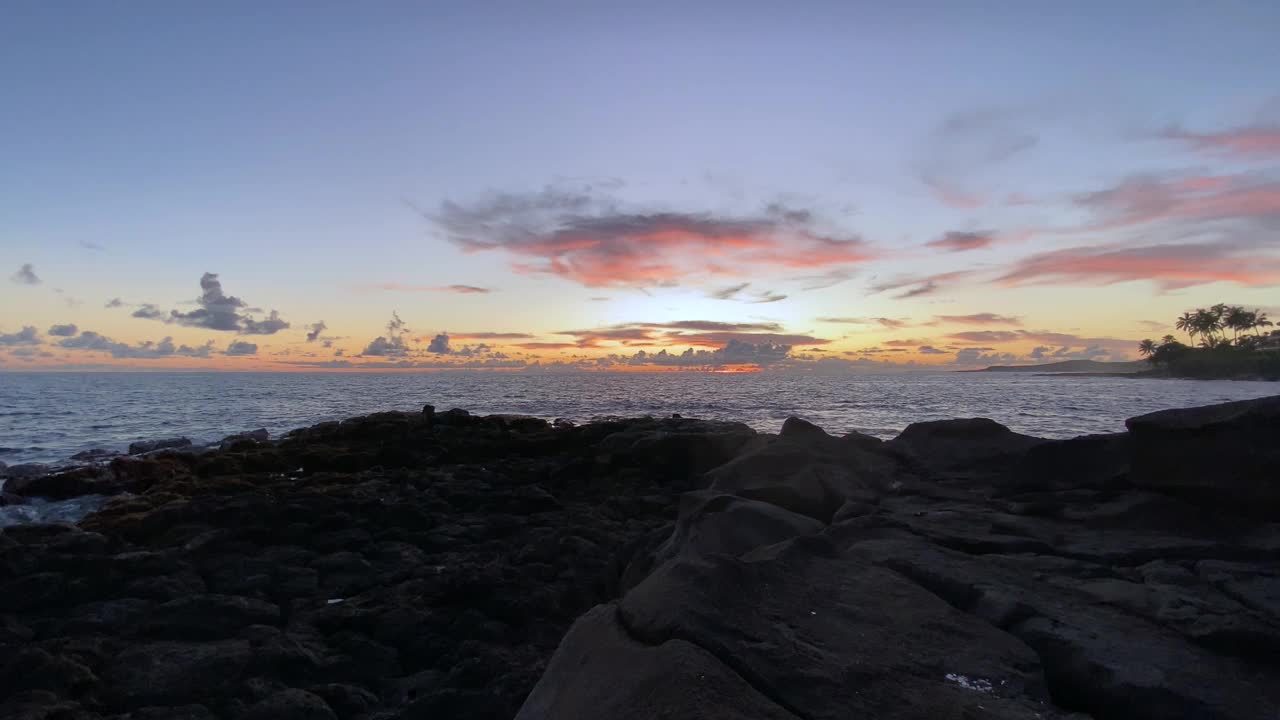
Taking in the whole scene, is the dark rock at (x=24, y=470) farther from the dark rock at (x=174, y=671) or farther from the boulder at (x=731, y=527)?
the boulder at (x=731, y=527)

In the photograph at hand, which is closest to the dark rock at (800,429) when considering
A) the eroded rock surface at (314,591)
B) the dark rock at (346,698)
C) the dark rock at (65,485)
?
the eroded rock surface at (314,591)

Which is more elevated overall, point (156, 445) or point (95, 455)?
point (156, 445)

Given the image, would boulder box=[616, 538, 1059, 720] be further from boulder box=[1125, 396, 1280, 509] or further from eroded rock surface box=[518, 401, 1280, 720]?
boulder box=[1125, 396, 1280, 509]

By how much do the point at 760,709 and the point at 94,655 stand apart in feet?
25.4

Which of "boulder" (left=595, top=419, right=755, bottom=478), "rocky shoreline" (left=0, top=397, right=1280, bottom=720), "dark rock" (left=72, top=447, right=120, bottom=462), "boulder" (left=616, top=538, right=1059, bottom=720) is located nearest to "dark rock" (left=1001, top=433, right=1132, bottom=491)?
"rocky shoreline" (left=0, top=397, right=1280, bottom=720)

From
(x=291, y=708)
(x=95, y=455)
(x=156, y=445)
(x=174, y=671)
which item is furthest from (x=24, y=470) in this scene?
(x=291, y=708)

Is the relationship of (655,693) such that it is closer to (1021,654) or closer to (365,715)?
(1021,654)

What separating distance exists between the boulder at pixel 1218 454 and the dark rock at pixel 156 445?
3389 centimetres

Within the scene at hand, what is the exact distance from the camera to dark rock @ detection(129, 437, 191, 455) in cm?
2834

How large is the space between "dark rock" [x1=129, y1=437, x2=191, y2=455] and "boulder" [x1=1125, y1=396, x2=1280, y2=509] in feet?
111

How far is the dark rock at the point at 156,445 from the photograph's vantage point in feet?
93.0

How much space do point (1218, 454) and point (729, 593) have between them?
6.84 m

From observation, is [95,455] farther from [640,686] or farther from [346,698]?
[640,686]

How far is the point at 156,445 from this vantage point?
2911 centimetres
